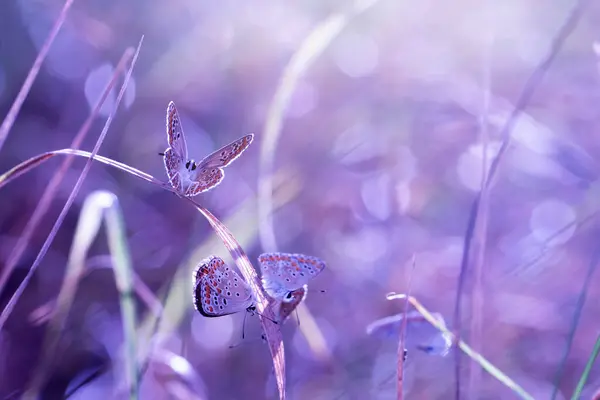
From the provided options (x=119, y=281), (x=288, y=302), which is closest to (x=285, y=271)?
(x=288, y=302)

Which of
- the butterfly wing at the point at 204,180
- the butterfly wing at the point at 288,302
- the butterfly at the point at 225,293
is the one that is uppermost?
the butterfly wing at the point at 204,180

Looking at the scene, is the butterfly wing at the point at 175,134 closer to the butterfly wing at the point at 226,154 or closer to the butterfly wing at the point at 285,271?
the butterfly wing at the point at 226,154

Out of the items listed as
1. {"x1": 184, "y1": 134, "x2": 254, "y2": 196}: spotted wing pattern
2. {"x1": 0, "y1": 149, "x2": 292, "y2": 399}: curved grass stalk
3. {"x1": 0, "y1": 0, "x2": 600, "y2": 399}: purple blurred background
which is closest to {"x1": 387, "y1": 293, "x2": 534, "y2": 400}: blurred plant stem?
{"x1": 0, "y1": 149, "x2": 292, "y2": 399}: curved grass stalk

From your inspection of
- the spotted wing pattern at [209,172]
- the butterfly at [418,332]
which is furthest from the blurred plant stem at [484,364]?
the spotted wing pattern at [209,172]

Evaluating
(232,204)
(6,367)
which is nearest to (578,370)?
(232,204)

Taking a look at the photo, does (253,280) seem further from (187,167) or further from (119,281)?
(119,281)

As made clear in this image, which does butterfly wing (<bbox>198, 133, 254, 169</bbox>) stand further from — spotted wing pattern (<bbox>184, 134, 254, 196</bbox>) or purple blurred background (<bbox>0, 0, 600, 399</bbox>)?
purple blurred background (<bbox>0, 0, 600, 399</bbox>)
